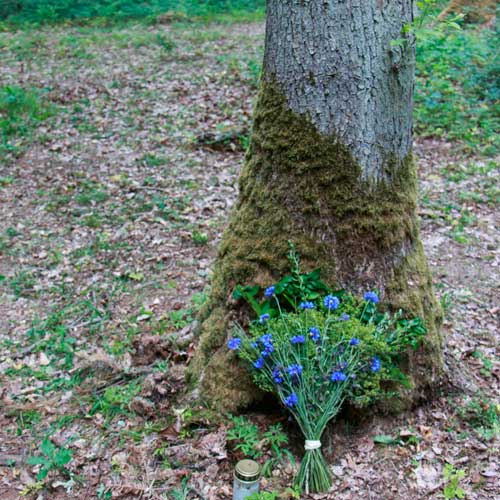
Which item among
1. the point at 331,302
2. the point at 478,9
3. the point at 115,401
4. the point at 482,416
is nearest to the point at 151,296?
the point at 115,401

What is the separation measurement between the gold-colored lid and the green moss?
508mm

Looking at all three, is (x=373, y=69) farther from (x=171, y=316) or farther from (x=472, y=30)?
(x=472, y=30)

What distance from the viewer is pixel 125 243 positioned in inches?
229

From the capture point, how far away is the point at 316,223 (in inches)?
121

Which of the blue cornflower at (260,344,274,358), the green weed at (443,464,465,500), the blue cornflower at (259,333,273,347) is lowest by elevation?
the green weed at (443,464,465,500)

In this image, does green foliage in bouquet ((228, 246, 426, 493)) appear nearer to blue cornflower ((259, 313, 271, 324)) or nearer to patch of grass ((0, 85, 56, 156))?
blue cornflower ((259, 313, 271, 324))

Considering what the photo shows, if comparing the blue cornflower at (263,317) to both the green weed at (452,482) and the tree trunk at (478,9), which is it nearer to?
the green weed at (452,482)

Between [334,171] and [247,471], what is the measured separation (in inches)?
65.1

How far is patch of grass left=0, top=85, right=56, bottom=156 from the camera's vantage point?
8.03 metres

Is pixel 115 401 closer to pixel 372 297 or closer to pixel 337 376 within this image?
pixel 337 376

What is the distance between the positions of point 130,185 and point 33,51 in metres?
6.51

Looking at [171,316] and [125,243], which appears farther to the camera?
[125,243]

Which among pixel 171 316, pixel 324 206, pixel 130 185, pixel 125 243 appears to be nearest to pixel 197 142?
pixel 130 185

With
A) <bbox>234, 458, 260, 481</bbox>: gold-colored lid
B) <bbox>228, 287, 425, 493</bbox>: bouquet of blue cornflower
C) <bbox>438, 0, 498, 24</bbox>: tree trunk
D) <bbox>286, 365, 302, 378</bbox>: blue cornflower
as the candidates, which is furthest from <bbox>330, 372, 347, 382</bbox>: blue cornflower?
<bbox>438, 0, 498, 24</bbox>: tree trunk
